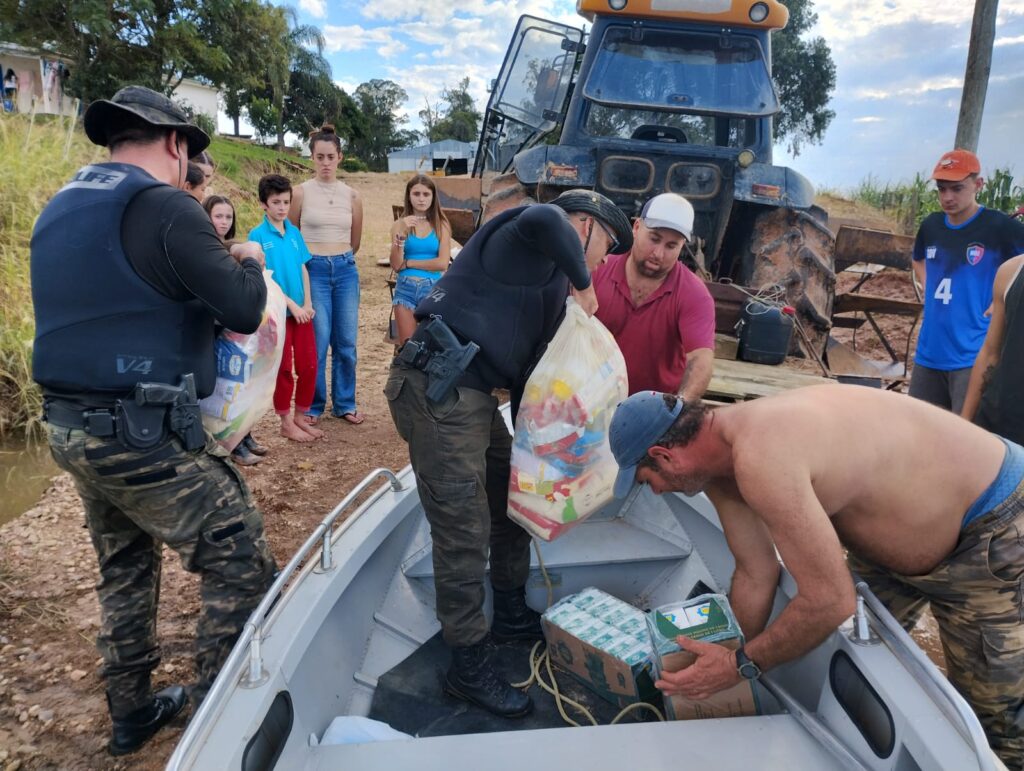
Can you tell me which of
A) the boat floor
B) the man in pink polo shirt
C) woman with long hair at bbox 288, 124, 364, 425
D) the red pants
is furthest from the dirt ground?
the man in pink polo shirt

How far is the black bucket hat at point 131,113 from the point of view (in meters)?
1.70

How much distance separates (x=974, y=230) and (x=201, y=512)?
3.57 m

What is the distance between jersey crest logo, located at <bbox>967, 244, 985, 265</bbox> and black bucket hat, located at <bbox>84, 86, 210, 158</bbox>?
339 cm

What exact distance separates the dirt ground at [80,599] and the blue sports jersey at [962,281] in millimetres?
1325

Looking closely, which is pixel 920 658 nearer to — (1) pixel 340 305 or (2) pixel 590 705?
(2) pixel 590 705

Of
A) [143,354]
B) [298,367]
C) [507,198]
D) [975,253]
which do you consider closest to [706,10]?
[507,198]

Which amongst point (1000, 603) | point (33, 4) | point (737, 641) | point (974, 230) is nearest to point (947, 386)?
point (974, 230)

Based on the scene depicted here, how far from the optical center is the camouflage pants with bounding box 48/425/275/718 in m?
1.72

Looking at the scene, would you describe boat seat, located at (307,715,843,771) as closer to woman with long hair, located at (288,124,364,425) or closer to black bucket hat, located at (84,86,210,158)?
black bucket hat, located at (84,86,210,158)

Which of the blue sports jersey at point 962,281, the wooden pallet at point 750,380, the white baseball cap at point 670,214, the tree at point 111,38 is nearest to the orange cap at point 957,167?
→ the blue sports jersey at point 962,281

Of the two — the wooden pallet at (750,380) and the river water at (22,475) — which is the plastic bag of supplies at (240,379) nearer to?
the wooden pallet at (750,380)

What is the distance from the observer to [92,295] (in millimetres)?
1647

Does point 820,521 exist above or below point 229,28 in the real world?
below

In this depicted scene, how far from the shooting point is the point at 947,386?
3.52 meters
